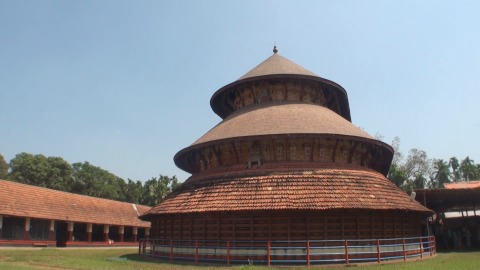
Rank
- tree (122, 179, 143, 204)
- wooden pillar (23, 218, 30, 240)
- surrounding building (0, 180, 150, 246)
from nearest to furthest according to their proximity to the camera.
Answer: surrounding building (0, 180, 150, 246) → wooden pillar (23, 218, 30, 240) → tree (122, 179, 143, 204)

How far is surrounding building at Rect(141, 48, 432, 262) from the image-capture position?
1648 cm

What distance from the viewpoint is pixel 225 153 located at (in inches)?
787

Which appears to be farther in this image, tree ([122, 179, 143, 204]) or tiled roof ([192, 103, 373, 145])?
tree ([122, 179, 143, 204])

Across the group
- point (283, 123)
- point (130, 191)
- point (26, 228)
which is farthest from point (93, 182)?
point (283, 123)

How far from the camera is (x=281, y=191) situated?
660 inches

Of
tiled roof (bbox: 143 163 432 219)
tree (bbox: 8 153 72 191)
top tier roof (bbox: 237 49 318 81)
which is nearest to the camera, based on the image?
tiled roof (bbox: 143 163 432 219)

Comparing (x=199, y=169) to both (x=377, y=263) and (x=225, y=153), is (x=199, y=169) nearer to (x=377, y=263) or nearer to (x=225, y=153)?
(x=225, y=153)

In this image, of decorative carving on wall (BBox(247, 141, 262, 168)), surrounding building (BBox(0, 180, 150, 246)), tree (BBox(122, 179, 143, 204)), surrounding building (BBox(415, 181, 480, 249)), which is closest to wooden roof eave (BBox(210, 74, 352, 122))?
decorative carving on wall (BBox(247, 141, 262, 168))

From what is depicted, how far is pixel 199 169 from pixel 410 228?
36.2ft

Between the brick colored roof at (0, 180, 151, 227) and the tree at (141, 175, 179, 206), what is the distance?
17.6 meters

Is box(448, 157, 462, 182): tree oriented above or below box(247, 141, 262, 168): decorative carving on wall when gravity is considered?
above

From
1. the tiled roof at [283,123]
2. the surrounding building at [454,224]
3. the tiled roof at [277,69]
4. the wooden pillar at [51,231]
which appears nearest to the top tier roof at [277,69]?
the tiled roof at [277,69]

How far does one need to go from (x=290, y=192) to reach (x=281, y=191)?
0.38 meters

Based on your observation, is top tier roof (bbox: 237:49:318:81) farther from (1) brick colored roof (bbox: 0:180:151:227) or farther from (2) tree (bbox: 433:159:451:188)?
(2) tree (bbox: 433:159:451:188)
